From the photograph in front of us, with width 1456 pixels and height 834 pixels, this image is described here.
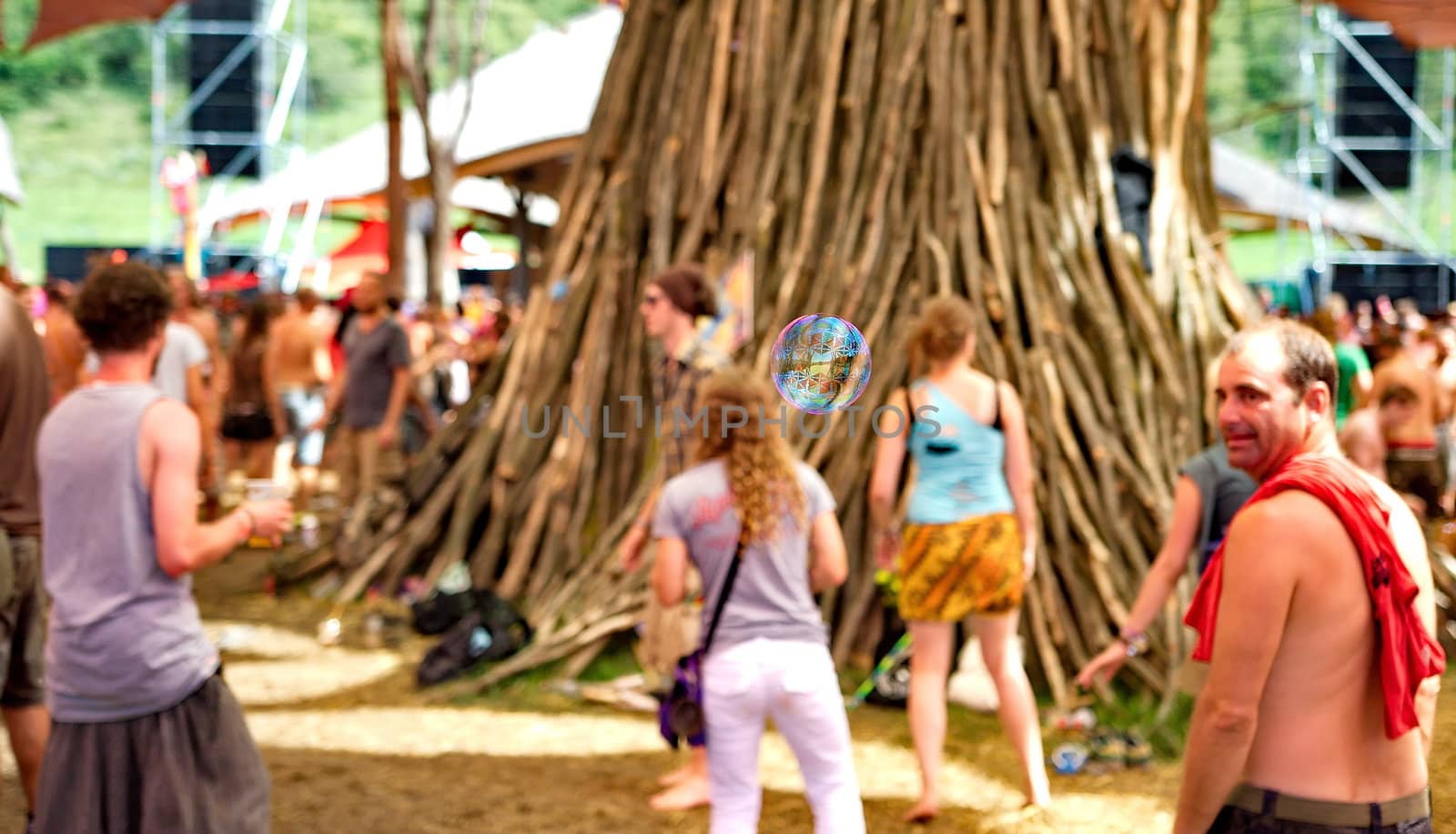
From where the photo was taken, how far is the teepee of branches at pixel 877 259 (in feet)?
19.4

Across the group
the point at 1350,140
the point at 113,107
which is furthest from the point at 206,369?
the point at 113,107

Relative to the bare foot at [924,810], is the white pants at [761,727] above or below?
above

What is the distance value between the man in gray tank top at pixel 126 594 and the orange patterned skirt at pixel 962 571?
1962 mm

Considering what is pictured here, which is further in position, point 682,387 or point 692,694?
point 682,387

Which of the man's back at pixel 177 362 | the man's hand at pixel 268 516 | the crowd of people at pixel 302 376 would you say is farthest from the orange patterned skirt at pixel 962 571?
the man's back at pixel 177 362

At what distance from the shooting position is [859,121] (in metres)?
6.55

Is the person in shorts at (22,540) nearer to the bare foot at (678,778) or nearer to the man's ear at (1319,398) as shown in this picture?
the bare foot at (678,778)

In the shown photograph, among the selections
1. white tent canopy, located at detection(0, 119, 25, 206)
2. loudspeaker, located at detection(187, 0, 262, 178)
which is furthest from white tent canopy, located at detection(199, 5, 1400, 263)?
white tent canopy, located at detection(0, 119, 25, 206)

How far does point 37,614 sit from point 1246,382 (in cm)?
283

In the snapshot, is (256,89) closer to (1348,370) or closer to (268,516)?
(1348,370)

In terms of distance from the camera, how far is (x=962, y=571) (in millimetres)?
4160

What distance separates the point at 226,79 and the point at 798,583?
23.7m

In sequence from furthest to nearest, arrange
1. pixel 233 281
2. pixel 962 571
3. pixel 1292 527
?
pixel 233 281 → pixel 962 571 → pixel 1292 527

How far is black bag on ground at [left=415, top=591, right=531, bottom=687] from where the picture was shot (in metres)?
5.82
